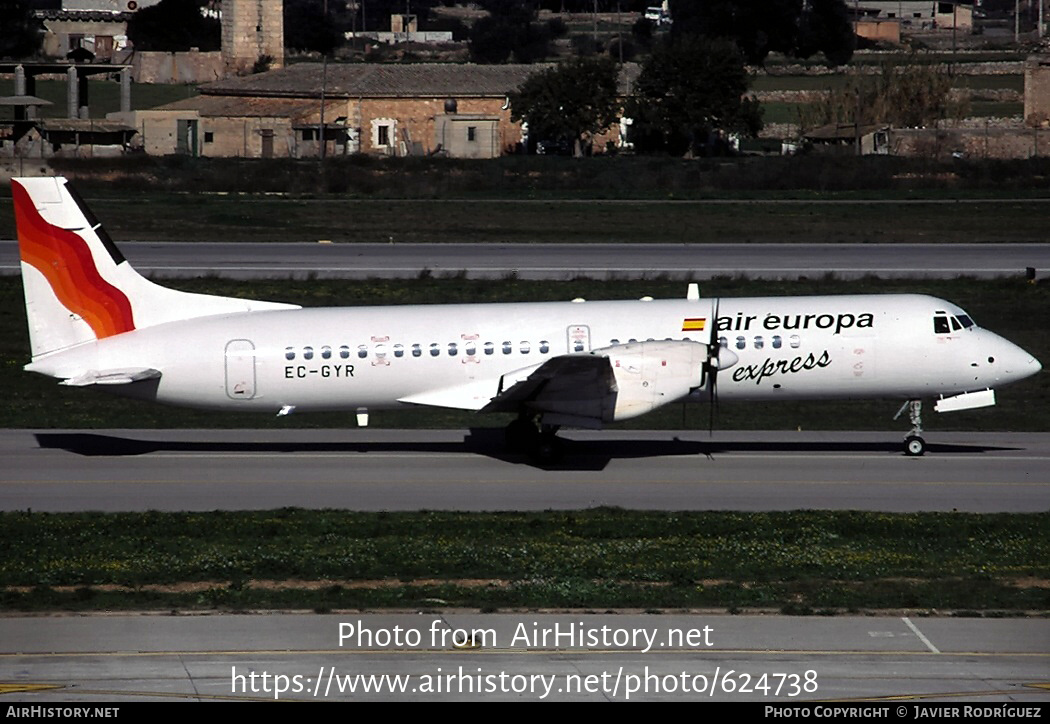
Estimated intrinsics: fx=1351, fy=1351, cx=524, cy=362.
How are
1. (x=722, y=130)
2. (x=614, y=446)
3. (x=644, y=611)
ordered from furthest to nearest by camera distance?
(x=722, y=130) → (x=614, y=446) → (x=644, y=611)

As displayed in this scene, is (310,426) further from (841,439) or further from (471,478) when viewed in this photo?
(841,439)

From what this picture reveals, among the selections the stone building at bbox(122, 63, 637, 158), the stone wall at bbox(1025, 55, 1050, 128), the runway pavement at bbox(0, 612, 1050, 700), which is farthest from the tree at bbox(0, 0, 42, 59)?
the runway pavement at bbox(0, 612, 1050, 700)

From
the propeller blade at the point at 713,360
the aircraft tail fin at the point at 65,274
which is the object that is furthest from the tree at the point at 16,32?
the propeller blade at the point at 713,360

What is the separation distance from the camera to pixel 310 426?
31.9m

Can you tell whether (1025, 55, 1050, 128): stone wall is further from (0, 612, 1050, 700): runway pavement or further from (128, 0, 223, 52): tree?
(128, 0, 223, 52): tree

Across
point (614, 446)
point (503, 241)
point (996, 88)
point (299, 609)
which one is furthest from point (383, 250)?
point (996, 88)

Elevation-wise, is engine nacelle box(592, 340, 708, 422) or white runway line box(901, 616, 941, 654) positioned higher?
engine nacelle box(592, 340, 708, 422)

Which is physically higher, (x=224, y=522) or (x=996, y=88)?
(x=996, y=88)

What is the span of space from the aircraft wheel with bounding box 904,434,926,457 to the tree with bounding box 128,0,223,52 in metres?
131

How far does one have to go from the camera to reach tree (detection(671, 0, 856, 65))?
431 feet

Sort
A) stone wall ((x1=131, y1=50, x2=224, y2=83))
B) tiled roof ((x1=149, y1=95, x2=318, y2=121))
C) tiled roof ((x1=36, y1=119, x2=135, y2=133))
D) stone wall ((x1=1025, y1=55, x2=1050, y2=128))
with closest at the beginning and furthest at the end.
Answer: tiled roof ((x1=36, y1=119, x2=135, y2=133)) → stone wall ((x1=1025, y1=55, x2=1050, y2=128)) → tiled roof ((x1=149, y1=95, x2=318, y2=121)) → stone wall ((x1=131, y1=50, x2=224, y2=83))

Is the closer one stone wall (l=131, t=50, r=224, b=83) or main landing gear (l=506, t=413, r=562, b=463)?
main landing gear (l=506, t=413, r=562, b=463)

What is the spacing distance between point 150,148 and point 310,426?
6357 cm

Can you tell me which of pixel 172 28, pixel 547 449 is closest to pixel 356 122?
pixel 547 449
